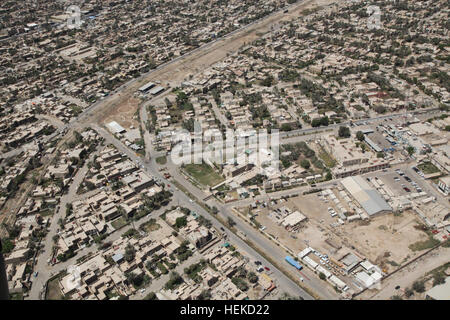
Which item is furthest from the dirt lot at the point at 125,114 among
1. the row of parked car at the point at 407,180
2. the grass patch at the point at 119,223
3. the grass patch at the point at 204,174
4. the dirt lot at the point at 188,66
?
the row of parked car at the point at 407,180

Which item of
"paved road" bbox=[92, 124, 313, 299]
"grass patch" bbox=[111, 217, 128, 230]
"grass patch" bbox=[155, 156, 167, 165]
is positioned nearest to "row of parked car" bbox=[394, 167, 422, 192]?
"paved road" bbox=[92, 124, 313, 299]

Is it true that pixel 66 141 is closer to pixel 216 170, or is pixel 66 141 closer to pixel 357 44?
pixel 216 170

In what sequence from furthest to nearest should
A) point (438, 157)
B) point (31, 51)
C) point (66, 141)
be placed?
point (31, 51) → point (66, 141) → point (438, 157)

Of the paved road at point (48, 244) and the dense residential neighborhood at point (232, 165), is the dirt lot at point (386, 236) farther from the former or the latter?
the paved road at point (48, 244)

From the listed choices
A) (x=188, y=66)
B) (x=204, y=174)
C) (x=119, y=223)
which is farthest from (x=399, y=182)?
(x=188, y=66)

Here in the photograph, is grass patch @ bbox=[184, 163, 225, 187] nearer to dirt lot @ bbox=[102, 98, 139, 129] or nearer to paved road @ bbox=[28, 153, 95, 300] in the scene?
paved road @ bbox=[28, 153, 95, 300]

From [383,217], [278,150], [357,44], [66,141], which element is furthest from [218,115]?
[357,44]

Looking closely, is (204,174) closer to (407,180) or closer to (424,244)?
(407,180)

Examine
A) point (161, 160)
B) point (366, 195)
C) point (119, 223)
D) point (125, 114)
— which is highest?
point (125, 114)

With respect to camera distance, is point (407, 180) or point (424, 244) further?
point (407, 180)
